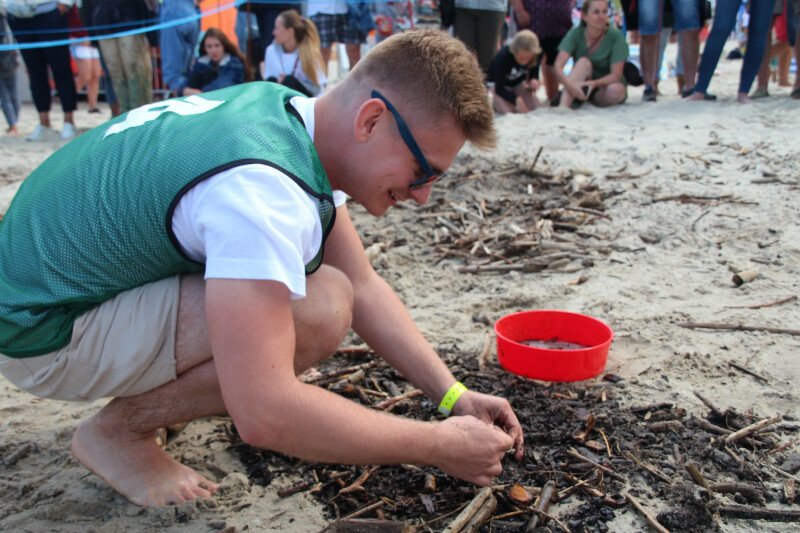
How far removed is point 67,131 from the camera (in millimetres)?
8820

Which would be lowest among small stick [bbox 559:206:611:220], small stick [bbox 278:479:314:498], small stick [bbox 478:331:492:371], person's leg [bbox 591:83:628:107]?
small stick [bbox 478:331:492:371]

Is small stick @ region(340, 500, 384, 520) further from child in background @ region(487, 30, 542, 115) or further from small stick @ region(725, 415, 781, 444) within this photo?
child in background @ region(487, 30, 542, 115)

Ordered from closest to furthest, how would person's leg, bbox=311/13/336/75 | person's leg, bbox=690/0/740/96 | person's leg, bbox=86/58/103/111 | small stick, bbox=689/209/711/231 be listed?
small stick, bbox=689/209/711/231, person's leg, bbox=690/0/740/96, person's leg, bbox=311/13/336/75, person's leg, bbox=86/58/103/111

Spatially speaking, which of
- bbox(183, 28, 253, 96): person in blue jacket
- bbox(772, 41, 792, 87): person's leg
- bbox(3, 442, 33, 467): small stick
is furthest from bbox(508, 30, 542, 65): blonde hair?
bbox(3, 442, 33, 467): small stick

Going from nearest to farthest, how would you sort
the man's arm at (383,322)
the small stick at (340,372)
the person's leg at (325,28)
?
the man's arm at (383,322) → the small stick at (340,372) → the person's leg at (325,28)

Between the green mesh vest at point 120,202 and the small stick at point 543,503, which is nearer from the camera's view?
the green mesh vest at point 120,202

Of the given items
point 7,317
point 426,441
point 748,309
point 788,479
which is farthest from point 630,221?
point 7,317

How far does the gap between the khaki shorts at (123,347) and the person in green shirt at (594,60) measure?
7.30m

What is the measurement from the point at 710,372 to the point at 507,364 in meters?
0.84

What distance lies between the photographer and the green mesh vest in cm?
200

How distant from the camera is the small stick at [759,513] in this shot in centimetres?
225

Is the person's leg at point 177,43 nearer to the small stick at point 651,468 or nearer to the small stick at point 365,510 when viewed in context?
the small stick at point 365,510

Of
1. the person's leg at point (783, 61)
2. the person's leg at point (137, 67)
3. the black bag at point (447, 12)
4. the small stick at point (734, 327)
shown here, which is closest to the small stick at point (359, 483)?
the small stick at point (734, 327)

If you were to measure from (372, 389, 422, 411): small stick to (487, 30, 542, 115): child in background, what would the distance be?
618 cm
